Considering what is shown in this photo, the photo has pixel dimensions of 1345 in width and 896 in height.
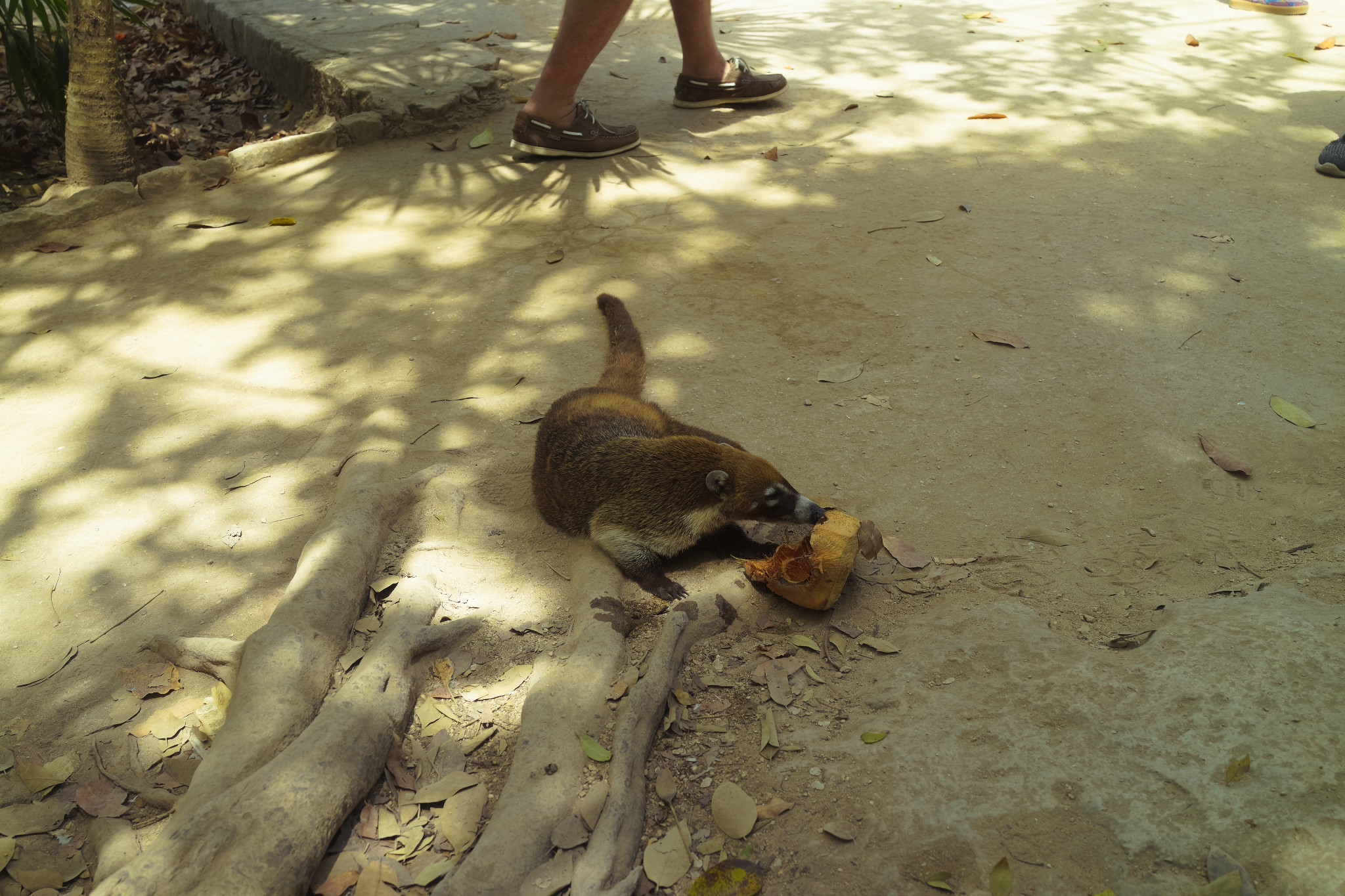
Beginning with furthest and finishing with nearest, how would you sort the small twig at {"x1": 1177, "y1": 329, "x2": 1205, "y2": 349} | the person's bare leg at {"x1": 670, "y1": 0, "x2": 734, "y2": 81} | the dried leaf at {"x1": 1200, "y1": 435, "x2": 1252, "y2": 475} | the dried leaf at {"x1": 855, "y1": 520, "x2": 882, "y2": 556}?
the person's bare leg at {"x1": 670, "y1": 0, "x2": 734, "y2": 81}, the small twig at {"x1": 1177, "y1": 329, "x2": 1205, "y2": 349}, the dried leaf at {"x1": 1200, "y1": 435, "x2": 1252, "y2": 475}, the dried leaf at {"x1": 855, "y1": 520, "x2": 882, "y2": 556}

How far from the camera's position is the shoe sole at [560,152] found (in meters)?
5.83

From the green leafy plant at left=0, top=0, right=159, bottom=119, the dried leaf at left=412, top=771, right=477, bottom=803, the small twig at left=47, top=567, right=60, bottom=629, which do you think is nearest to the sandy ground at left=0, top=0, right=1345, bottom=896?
the small twig at left=47, top=567, right=60, bottom=629

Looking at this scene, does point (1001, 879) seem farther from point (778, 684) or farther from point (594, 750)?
point (594, 750)

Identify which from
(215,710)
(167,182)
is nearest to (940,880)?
(215,710)

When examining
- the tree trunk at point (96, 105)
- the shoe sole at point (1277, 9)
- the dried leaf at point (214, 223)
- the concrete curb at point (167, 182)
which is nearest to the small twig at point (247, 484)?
the dried leaf at point (214, 223)

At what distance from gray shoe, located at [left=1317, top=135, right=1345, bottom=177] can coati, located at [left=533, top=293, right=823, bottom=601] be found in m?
4.56

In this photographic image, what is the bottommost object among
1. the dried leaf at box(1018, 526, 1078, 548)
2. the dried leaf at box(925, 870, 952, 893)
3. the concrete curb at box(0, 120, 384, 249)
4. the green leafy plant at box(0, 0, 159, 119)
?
the dried leaf at box(1018, 526, 1078, 548)

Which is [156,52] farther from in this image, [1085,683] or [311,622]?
[1085,683]

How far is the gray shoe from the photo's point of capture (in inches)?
199

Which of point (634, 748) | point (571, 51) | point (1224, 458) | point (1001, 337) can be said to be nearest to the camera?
A: point (634, 748)

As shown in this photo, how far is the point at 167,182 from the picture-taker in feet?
19.0

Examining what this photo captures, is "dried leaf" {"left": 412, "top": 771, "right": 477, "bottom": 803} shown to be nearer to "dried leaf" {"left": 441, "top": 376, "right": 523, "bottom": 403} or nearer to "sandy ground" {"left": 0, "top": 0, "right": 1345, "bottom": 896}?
"sandy ground" {"left": 0, "top": 0, "right": 1345, "bottom": 896}

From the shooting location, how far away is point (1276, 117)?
6.01 meters

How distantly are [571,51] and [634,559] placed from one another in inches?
158
